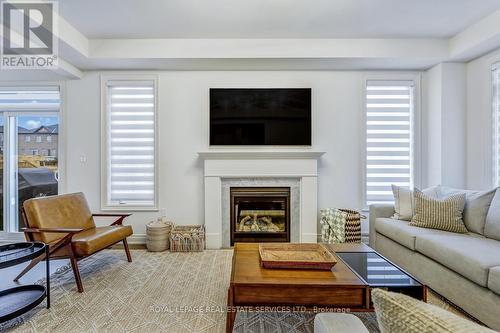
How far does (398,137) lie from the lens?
158 inches

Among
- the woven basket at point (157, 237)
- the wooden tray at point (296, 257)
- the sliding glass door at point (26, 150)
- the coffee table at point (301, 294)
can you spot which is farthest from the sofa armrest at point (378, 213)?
the sliding glass door at point (26, 150)

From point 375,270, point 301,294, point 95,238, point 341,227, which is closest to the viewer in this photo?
point 301,294

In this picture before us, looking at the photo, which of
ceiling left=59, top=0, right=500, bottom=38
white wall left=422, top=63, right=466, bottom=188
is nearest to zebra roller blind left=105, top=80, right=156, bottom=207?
ceiling left=59, top=0, right=500, bottom=38

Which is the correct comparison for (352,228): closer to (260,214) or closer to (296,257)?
(260,214)

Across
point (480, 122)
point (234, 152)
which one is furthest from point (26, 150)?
point (480, 122)

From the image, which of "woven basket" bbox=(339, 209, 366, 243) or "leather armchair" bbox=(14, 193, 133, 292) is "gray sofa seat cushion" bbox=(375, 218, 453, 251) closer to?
"woven basket" bbox=(339, 209, 366, 243)

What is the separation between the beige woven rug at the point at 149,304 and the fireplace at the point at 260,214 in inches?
31.1

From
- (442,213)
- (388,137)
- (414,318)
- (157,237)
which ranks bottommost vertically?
(157,237)

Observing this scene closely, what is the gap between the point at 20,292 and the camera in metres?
2.26

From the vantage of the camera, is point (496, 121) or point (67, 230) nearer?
point (67, 230)

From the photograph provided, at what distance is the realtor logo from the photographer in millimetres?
2631

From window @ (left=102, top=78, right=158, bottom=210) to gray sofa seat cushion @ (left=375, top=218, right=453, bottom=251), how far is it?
3030mm

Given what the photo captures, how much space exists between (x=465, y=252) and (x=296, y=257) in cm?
131

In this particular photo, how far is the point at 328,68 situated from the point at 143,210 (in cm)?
337
